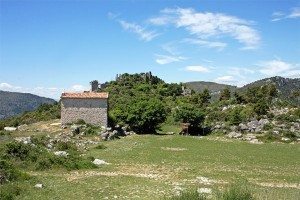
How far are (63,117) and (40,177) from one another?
32477 mm

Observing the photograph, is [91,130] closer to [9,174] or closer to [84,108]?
[84,108]

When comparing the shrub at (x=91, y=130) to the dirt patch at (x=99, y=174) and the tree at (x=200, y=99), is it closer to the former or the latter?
the dirt patch at (x=99, y=174)

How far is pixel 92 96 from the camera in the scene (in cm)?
6116

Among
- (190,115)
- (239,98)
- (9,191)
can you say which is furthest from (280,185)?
(239,98)

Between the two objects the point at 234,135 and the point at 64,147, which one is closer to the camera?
the point at 64,147

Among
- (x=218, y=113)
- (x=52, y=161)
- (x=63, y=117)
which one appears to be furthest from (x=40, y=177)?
(x=218, y=113)

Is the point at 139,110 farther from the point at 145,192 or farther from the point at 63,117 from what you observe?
the point at 145,192

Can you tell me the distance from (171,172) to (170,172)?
72 millimetres

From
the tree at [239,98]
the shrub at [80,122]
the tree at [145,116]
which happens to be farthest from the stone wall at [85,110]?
the tree at [239,98]

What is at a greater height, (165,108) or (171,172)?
(165,108)

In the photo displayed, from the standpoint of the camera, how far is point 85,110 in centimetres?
6075

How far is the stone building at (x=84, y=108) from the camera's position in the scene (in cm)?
6062

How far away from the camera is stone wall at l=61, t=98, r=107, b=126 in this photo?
60.6 metres

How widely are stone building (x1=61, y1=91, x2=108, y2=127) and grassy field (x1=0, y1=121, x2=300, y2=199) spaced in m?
9.97
